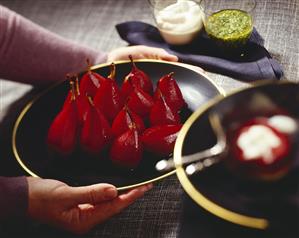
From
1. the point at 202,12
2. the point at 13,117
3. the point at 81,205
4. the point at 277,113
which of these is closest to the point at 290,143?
the point at 277,113

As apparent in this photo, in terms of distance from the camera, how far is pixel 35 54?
0.81 m

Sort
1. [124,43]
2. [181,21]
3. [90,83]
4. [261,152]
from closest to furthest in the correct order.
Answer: [261,152] < [90,83] < [181,21] < [124,43]

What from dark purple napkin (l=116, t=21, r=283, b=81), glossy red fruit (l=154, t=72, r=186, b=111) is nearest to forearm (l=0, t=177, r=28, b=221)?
glossy red fruit (l=154, t=72, r=186, b=111)

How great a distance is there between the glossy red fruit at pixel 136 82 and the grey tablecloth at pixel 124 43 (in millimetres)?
131

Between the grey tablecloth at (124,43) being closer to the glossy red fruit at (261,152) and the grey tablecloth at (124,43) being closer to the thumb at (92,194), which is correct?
the thumb at (92,194)

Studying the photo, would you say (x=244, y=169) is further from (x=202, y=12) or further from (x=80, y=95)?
(x=202, y=12)

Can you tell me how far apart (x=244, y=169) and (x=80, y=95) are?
295 mm

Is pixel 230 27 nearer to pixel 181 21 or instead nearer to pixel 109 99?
pixel 181 21

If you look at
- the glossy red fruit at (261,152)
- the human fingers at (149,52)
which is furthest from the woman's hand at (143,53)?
the glossy red fruit at (261,152)

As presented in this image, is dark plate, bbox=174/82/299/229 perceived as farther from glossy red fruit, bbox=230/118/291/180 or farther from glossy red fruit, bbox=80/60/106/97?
glossy red fruit, bbox=80/60/106/97

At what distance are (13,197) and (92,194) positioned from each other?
0.37 feet

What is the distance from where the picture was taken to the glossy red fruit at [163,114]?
1.91 ft

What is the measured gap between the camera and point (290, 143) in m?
0.40

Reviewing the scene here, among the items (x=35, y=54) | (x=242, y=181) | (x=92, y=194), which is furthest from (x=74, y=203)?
(x=35, y=54)
